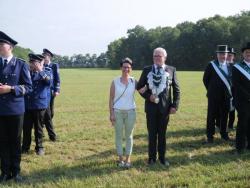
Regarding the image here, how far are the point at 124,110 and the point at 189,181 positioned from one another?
1.80 metres

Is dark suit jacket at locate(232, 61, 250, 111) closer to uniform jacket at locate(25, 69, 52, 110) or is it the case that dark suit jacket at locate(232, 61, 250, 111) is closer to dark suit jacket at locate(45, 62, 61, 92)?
uniform jacket at locate(25, 69, 52, 110)

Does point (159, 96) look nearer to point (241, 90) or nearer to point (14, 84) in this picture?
point (241, 90)

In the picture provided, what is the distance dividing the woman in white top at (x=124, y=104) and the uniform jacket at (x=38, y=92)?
1.95 m

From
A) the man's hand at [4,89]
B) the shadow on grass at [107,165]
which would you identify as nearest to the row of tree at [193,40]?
the shadow on grass at [107,165]

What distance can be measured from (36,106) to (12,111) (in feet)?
6.59

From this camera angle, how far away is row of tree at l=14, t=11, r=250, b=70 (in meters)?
90.1

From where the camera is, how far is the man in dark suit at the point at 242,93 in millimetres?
7691

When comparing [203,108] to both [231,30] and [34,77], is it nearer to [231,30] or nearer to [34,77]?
[34,77]

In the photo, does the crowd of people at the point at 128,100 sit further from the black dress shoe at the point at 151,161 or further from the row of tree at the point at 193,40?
the row of tree at the point at 193,40

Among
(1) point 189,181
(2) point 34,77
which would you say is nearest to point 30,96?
(2) point 34,77

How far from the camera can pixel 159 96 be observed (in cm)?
688

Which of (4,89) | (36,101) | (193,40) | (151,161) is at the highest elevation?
(193,40)

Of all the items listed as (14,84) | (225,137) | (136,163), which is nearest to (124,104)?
(136,163)

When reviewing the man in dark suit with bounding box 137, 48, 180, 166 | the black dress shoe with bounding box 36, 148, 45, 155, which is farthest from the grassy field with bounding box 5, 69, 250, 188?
the man in dark suit with bounding box 137, 48, 180, 166
